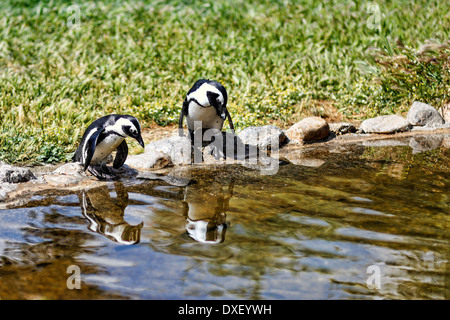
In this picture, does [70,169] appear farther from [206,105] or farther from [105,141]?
[206,105]

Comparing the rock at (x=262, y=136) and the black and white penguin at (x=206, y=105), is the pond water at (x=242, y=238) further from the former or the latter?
the rock at (x=262, y=136)

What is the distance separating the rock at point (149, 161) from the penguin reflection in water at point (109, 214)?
1.72 ft

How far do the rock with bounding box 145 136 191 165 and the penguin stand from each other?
25.5 inches

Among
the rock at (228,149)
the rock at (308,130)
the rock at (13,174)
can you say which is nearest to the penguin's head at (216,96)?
the rock at (228,149)

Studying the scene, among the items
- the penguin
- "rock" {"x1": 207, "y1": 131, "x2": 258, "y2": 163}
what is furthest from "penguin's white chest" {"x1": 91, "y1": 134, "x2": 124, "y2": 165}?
"rock" {"x1": 207, "y1": 131, "x2": 258, "y2": 163}

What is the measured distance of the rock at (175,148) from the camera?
614 cm

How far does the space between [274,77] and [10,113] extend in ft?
12.2

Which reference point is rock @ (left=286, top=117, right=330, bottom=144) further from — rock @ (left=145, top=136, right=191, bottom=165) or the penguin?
the penguin

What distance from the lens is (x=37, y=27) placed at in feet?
34.2

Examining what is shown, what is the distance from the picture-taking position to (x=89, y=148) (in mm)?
5297

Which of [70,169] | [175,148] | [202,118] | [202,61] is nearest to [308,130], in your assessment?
[202,118]

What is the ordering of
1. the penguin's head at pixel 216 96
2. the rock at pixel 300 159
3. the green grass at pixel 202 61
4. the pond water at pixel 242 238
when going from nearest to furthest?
the pond water at pixel 242 238
the penguin's head at pixel 216 96
the rock at pixel 300 159
the green grass at pixel 202 61

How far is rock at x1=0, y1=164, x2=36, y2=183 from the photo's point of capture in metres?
5.26
